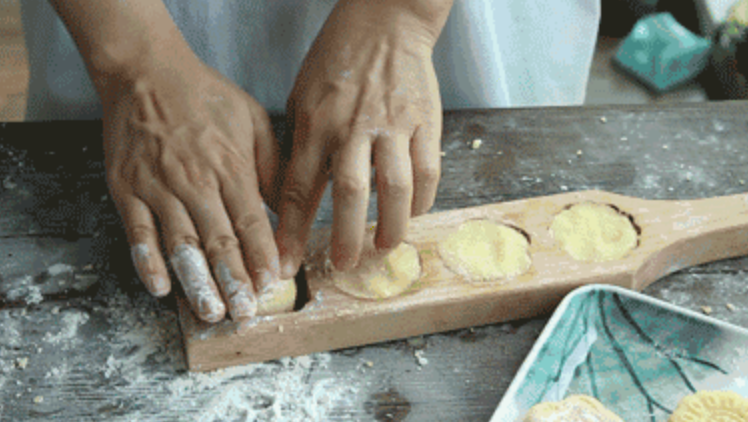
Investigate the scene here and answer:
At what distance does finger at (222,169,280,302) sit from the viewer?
83cm

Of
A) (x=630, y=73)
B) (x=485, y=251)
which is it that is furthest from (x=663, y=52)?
(x=485, y=251)

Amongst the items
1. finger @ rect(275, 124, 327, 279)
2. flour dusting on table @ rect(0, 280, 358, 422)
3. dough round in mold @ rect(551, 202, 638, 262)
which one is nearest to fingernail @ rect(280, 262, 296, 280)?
finger @ rect(275, 124, 327, 279)

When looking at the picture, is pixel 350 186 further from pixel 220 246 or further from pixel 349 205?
pixel 220 246

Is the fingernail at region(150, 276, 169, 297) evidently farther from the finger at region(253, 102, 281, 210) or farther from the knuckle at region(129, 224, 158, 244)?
the finger at region(253, 102, 281, 210)

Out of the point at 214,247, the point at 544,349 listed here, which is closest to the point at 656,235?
the point at 544,349

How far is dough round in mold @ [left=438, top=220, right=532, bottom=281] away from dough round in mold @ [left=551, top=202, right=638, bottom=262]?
0.19 ft

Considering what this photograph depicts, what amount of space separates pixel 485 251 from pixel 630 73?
6.63 ft

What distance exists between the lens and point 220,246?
831mm

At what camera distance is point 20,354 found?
82 centimetres

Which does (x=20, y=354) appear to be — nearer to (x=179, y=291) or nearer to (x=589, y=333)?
(x=179, y=291)

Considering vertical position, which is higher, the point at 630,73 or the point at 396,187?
the point at 396,187

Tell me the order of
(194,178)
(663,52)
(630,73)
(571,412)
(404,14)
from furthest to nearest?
(630,73), (663,52), (404,14), (194,178), (571,412)

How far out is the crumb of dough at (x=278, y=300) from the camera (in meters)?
0.84

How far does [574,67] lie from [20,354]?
1113mm
